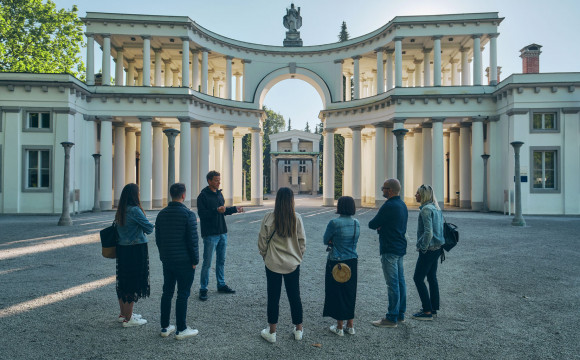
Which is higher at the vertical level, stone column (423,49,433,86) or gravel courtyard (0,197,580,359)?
stone column (423,49,433,86)

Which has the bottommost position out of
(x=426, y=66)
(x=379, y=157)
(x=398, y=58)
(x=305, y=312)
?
(x=305, y=312)

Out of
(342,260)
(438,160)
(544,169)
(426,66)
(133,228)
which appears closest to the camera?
(342,260)

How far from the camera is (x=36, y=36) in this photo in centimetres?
2630

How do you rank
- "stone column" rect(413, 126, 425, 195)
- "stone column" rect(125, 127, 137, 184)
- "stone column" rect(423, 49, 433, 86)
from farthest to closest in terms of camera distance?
"stone column" rect(413, 126, 425, 195) < "stone column" rect(125, 127, 137, 184) < "stone column" rect(423, 49, 433, 86)

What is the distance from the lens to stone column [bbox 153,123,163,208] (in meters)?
24.0

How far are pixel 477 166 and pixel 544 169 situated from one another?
3373 millimetres

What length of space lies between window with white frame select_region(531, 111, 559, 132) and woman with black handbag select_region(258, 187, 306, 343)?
20.6 metres

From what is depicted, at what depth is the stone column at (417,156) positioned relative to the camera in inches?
1046

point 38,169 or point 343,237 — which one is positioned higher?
point 38,169

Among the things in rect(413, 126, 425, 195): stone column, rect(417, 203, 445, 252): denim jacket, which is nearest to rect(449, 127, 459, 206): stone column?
rect(413, 126, 425, 195): stone column

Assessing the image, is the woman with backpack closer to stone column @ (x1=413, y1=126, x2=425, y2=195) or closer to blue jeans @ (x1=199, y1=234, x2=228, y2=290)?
blue jeans @ (x1=199, y1=234, x2=228, y2=290)

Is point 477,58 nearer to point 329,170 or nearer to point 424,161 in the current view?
point 424,161

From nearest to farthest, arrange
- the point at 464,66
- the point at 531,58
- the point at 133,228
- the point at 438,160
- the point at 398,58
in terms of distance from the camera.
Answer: the point at 133,228 → the point at 438,160 → the point at 398,58 → the point at 531,58 → the point at 464,66

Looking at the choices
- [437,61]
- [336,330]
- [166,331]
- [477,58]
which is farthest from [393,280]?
[477,58]
